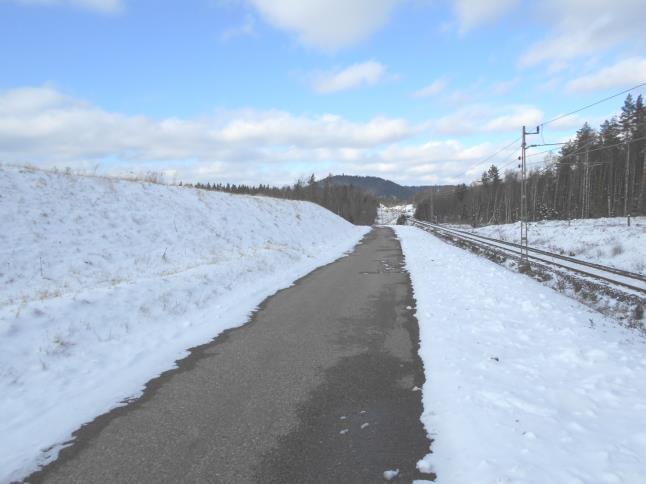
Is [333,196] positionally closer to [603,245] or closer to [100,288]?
[603,245]

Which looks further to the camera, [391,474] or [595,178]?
[595,178]

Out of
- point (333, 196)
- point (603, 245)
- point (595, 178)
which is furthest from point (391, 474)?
point (333, 196)

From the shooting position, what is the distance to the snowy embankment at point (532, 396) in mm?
3574

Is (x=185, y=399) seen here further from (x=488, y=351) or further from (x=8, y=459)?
(x=488, y=351)

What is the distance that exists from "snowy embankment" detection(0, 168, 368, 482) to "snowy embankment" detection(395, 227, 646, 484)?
13.1 ft

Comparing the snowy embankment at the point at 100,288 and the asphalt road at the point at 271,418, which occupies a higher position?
Answer: the snowy embankment at the point at 100,288

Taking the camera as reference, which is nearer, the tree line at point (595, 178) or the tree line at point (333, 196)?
the tree line at point (595, 178)

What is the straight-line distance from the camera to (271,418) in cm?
449

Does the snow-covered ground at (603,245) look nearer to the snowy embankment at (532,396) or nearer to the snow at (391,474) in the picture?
the snowy embankment at (532,396)

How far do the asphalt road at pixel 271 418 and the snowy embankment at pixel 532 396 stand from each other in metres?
0.41

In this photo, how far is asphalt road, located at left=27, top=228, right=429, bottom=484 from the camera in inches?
141

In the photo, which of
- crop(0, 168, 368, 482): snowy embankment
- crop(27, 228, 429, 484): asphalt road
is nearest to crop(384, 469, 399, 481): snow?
crop(27, 228, 429, 484): asphalt road

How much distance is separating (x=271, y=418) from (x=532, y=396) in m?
3.23

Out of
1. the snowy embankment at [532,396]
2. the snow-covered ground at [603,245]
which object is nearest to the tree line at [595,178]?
the snow-covered ground at [603,245]
